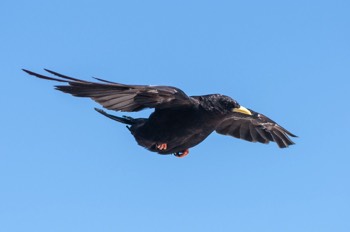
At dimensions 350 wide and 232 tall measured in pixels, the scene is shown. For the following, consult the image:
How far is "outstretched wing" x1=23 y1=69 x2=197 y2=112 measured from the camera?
1878 cm

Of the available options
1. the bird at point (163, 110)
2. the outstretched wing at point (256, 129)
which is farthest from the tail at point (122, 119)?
the outstretched wing at point (256, 129)

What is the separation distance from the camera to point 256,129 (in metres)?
25.1

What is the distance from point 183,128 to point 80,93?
309 centimetres

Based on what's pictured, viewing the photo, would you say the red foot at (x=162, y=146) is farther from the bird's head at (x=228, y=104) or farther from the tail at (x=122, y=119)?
the bird's head at (x=228, y=104)

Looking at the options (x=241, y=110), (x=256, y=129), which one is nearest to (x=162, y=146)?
(x=241, y=110)

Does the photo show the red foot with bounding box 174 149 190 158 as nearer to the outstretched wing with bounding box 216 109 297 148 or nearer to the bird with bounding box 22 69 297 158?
the bird with bounding box 22 69 297 158

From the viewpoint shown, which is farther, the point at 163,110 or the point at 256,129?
the point at 256,129

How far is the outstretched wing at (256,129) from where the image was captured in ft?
81.3

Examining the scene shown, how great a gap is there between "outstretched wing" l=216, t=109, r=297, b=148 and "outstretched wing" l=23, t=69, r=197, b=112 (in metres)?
3.98

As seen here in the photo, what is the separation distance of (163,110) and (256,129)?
4965 millimetres

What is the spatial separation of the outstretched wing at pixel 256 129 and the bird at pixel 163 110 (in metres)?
1.81

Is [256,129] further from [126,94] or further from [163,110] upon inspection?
[126,94]

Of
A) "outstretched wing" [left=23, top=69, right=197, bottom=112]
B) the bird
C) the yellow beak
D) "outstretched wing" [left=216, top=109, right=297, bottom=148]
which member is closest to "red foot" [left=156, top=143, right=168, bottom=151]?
the bird

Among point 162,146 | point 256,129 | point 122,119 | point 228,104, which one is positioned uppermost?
point 256,129
